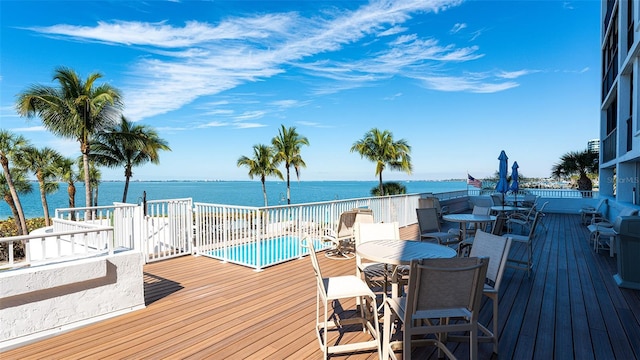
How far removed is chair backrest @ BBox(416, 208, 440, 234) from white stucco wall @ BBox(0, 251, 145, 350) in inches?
183

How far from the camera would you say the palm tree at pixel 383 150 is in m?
18.3

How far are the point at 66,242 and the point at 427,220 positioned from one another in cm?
660

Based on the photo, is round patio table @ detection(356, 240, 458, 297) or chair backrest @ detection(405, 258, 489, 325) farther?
round patio table @ detection(356, 240, 458, 297)

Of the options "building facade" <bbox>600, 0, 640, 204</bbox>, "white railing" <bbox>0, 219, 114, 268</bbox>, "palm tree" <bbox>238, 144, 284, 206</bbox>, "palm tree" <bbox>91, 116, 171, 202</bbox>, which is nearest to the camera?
"white railing" <bbox>0, 219, 114, 268</bbox>

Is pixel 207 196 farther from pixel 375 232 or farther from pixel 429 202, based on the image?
pixel 375 232

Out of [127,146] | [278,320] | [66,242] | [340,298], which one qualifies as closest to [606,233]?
[340,298]

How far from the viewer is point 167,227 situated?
6176 mm

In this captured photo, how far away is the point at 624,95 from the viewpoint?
29.1 ft

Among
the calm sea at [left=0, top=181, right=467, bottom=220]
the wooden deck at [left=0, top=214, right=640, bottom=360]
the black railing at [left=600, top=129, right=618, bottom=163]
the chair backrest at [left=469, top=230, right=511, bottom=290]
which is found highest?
the black railing at [left=600, top=129, right=618, bottom=163]

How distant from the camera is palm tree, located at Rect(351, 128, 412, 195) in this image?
18312 millimetres

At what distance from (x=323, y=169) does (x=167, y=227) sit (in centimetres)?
3404

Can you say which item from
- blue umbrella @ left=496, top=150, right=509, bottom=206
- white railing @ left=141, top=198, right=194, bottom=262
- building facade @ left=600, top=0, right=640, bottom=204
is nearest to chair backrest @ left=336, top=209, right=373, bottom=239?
white railing @ left=141, top=198, right=194, bottom=262

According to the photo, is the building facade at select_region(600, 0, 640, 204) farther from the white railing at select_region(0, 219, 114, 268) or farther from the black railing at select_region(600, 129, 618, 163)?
the white railing at select_region(0, 219, 114, 268)

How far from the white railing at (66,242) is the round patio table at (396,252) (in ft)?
9.28
